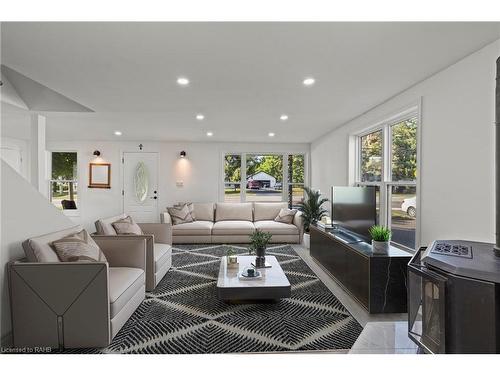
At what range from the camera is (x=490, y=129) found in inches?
80.0

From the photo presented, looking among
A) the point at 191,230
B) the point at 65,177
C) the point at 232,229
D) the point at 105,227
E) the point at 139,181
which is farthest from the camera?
the point at 65,177

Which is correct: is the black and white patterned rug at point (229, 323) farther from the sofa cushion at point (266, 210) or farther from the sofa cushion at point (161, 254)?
the sofa cushion at point (266, 210)

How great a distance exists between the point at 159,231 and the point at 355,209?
2.66 m

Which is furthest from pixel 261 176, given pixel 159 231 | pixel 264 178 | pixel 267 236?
pixel 267 236

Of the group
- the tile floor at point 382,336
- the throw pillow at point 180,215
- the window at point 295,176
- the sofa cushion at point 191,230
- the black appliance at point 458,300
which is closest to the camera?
the black appliance at point 458,300

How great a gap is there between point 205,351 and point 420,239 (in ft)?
7.57

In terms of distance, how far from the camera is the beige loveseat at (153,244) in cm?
308

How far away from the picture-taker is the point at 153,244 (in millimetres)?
3107

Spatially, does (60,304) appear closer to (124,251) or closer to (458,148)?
(124,251)

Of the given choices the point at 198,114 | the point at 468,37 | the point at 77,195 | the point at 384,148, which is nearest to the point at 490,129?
the point at 468,37

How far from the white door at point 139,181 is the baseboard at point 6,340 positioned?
4889mm

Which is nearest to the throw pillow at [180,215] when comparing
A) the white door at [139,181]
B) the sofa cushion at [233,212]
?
the sofa cushion at [233,212]

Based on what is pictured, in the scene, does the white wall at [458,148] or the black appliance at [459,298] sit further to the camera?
the white wall at [458,148]

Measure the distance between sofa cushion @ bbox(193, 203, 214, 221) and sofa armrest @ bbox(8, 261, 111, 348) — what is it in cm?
425
